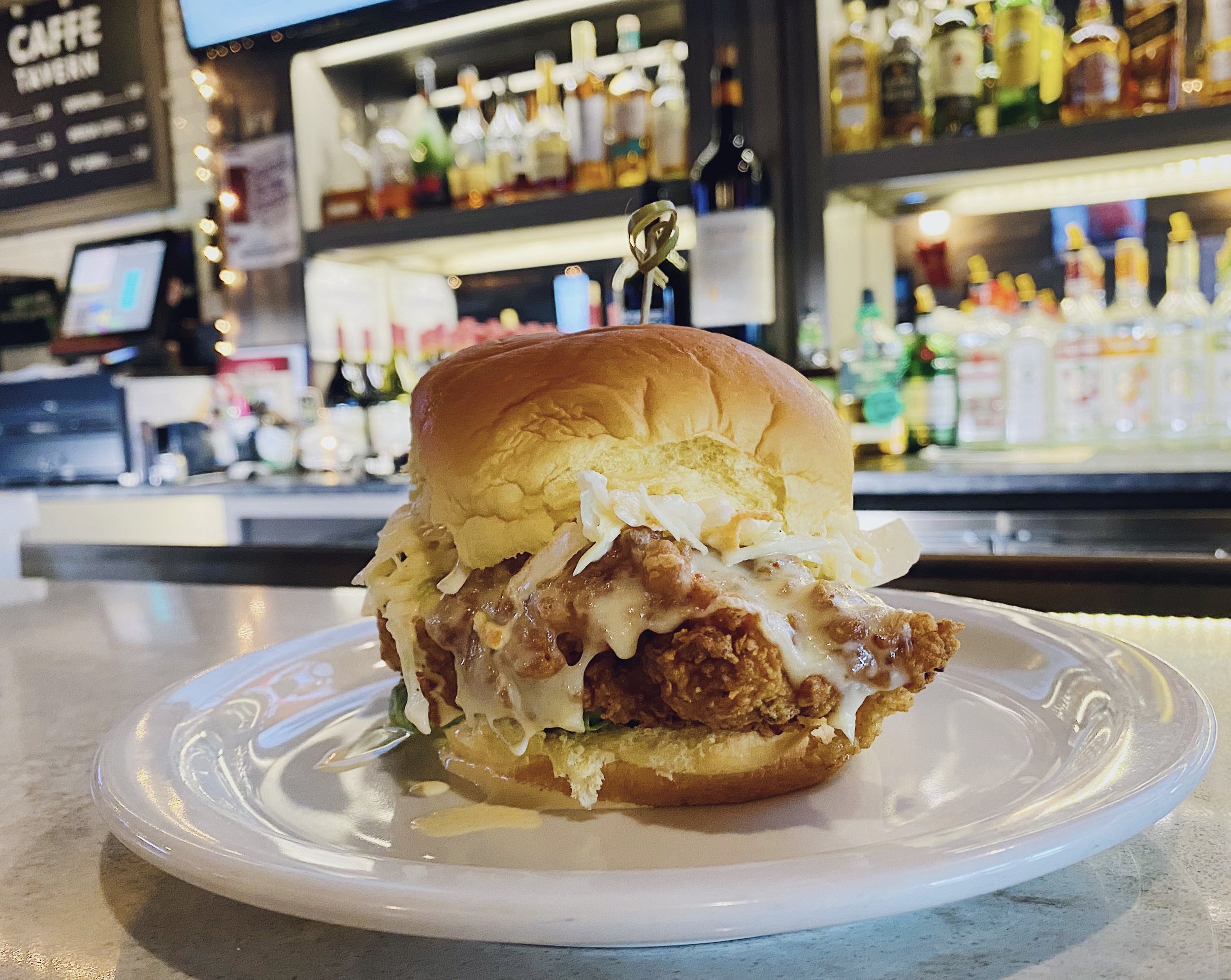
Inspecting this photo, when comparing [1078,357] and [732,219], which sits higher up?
[732,219]

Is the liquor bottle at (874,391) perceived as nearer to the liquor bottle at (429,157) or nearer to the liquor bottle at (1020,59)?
the liquor bottle at (1020,59)

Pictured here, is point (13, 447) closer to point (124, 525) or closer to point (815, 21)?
point (124, 525)

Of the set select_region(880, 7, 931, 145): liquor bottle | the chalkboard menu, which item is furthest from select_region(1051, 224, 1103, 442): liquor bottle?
the chalkboard menu

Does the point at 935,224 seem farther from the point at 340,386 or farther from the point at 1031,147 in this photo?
the point at 340,386

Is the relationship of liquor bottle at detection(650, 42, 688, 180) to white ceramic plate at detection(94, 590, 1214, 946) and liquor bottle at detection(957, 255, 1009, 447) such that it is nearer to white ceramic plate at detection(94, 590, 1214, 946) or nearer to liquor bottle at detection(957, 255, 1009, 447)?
liquor bottle at detection(957, 255, 1009, 447)

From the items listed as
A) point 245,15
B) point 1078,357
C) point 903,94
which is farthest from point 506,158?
point 1078,357

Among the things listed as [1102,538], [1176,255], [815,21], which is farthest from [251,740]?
[1176,255]

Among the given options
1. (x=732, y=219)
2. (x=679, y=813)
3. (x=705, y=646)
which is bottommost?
(x=679, y=813)
